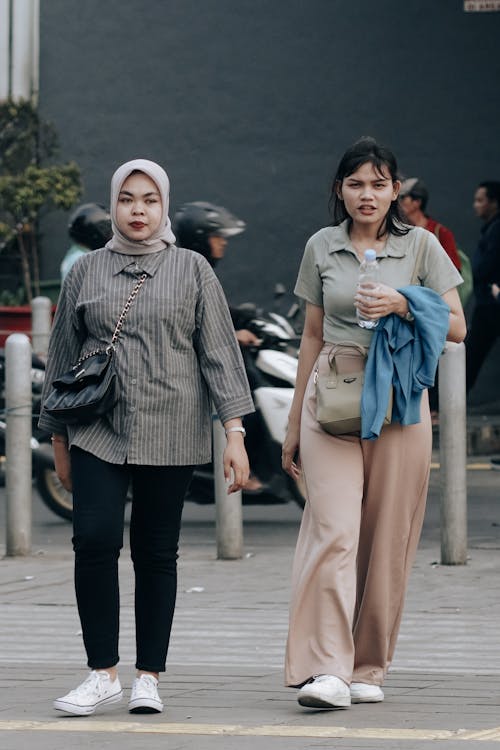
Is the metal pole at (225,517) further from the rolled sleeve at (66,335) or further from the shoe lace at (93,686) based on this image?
the shoe lace at (93,686)

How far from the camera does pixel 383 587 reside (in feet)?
19.6

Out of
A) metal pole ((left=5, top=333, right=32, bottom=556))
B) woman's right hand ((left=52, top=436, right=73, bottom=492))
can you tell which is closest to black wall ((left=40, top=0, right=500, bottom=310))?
metal pole ((left=5, top=333, right=32, bottom=556))

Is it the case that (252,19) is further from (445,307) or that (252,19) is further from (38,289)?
(445,307)

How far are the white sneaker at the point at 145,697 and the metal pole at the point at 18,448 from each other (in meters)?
4.19

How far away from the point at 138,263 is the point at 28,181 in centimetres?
1302

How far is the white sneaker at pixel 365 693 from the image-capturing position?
588 centimetres

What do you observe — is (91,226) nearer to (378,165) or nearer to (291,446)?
(291,446)

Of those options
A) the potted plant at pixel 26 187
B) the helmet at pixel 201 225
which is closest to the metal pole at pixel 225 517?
the helmet at pixel 201 225

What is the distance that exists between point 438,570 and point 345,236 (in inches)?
139

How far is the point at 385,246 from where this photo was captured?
19.5ft

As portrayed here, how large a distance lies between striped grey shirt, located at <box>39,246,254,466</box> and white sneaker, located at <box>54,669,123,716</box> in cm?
69

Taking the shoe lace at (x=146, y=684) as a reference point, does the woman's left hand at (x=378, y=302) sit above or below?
above

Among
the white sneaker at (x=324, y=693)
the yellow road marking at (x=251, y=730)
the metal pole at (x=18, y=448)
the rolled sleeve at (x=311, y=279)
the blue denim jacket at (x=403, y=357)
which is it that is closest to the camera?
the yellow road marking at (x=251, y=730)

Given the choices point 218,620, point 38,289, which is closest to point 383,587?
point 218,620
